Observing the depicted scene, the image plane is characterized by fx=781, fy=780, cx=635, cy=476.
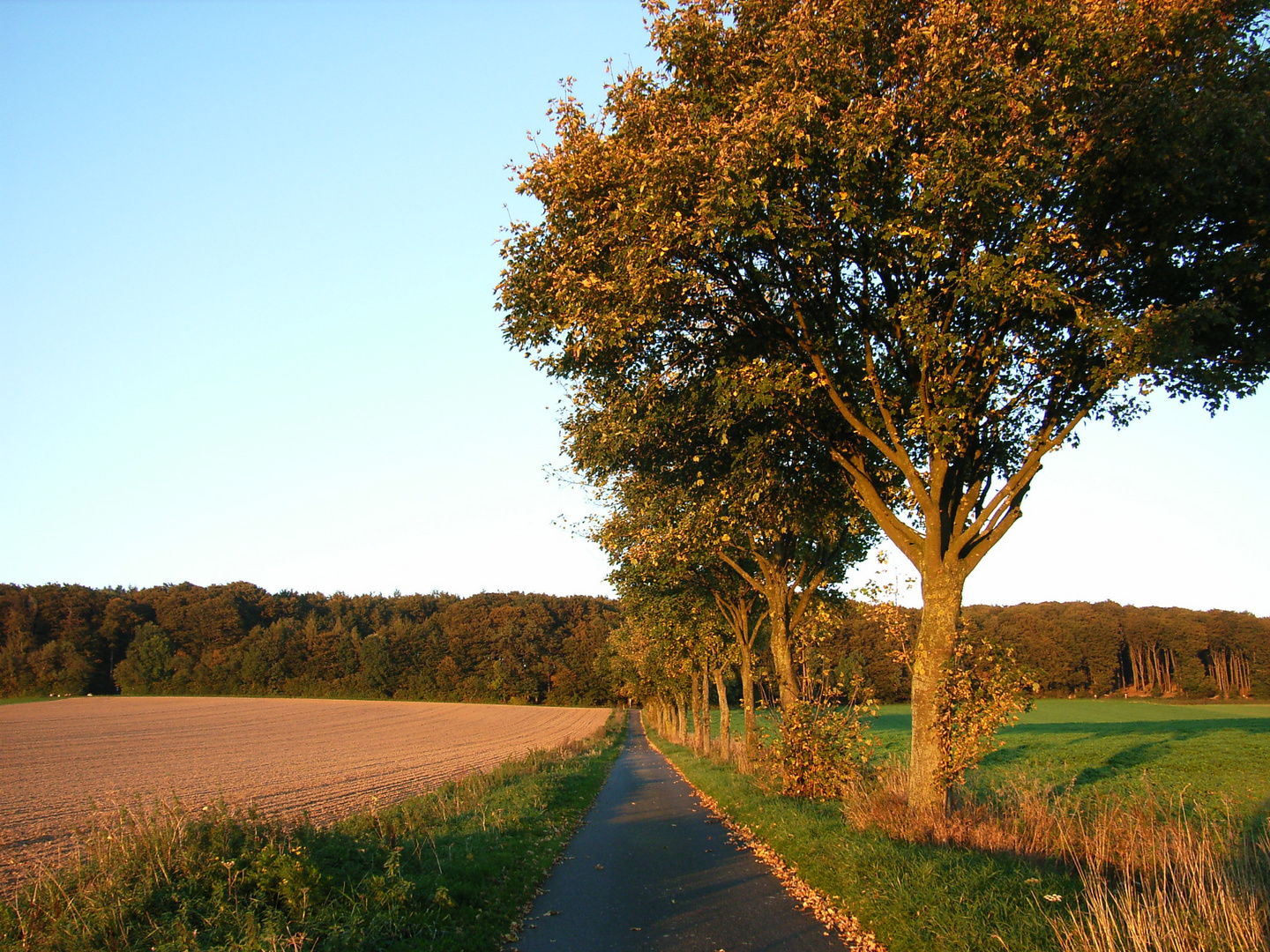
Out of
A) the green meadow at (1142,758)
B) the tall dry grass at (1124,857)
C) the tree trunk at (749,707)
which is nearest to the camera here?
the tall dry grass at (1124,857)

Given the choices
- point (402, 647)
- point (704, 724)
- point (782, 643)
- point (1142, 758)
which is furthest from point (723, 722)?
A: point (402, 647)

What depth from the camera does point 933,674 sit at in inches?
398

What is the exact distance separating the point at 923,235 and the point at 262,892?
9821mm

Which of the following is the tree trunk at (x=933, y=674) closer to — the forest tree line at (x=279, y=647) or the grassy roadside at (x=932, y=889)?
the grassy roadside at (x=932, y=889)

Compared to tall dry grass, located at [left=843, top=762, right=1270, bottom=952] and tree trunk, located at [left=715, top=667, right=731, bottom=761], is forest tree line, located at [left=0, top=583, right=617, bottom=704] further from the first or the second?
tall dry grass, located at [left=843, top=762, right=1270, bottom=952]

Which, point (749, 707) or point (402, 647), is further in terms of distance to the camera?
point (402, 647)

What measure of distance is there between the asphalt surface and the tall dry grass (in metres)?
2.09

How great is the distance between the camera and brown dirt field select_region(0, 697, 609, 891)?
69.7ft

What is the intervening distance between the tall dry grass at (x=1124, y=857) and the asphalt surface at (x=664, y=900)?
6.86 ft

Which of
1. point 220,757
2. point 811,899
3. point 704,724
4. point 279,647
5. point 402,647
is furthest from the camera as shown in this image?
point 402,647

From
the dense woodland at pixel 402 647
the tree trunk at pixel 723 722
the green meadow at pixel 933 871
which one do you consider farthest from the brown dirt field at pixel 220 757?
the dense woodland at pixel 402 647

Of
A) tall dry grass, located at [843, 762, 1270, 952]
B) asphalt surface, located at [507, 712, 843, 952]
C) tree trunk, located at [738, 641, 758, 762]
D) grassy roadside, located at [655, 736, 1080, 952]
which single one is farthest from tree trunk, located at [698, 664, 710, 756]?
grassy roadside, located at [655, 736, 1080, 952]

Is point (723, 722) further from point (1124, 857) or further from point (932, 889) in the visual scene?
point (932, 889)

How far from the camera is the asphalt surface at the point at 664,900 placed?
300 inches
